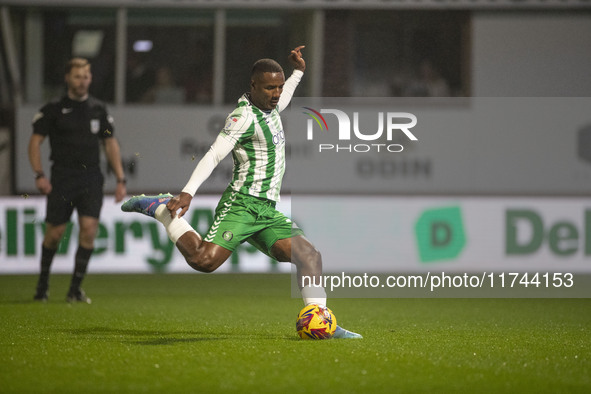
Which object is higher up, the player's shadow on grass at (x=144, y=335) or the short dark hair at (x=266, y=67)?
the short dark hair at (x=266, y=67)

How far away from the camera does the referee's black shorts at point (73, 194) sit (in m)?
9.78

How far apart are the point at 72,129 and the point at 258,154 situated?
3535 mm

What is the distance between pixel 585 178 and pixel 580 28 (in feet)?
9.27

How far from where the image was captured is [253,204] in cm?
→ 687

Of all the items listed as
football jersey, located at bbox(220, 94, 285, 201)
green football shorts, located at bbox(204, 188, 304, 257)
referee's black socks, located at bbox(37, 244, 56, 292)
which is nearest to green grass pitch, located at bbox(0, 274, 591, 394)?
referee's black socks, located at bbox(37, 244, 56, 292)

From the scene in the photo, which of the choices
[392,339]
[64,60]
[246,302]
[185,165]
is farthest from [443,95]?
[392,339]

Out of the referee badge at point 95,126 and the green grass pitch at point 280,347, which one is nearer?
the green grass pitch at point 280,347

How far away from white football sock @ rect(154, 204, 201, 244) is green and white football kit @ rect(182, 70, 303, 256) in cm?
17

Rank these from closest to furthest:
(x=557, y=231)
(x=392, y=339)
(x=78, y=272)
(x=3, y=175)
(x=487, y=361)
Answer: (x=487, y=361)
(x=392, y=339)
(x=78, y=272)
(x=557, y=231)
(x=3, y=175)

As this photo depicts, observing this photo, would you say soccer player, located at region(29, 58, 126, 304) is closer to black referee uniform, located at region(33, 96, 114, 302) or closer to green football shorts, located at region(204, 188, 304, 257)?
black referee uniform, located at region(33, 96, 114, 302)

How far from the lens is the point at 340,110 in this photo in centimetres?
1656

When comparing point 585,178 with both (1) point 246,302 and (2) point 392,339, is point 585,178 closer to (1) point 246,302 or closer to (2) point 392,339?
(1) point 246,302

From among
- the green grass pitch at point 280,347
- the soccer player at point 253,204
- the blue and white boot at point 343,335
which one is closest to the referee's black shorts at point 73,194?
the green grass pitch at point 280,347

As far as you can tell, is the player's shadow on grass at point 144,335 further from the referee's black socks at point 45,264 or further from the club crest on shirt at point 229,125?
the referee's black socks at point 45,264
